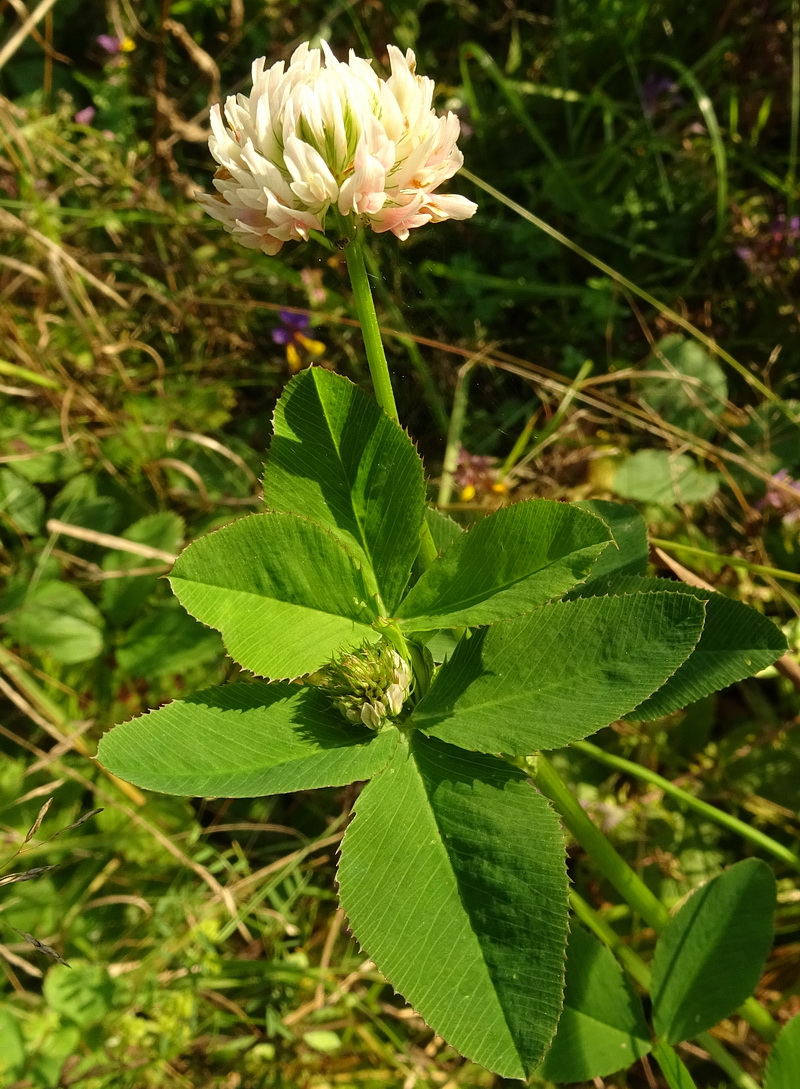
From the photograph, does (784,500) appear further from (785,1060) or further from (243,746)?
(243,746)

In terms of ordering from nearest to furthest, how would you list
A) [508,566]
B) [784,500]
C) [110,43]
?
[508,566], [784,500], [110,43]

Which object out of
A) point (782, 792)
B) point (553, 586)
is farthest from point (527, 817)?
point (782, 792)

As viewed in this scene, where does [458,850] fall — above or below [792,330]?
below

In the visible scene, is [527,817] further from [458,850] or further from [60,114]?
[60,114]

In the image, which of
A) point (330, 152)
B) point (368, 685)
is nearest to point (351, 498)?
point (368, 685)

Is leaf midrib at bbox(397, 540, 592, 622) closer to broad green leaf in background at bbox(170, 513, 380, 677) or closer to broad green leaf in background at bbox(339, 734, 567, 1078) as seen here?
broad green leaf in background at bbox(170, 513, 380, 677)

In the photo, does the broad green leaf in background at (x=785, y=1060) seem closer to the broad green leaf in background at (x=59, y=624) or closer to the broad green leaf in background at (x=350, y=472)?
the broad green leaf in background at (x=350, y=472)
